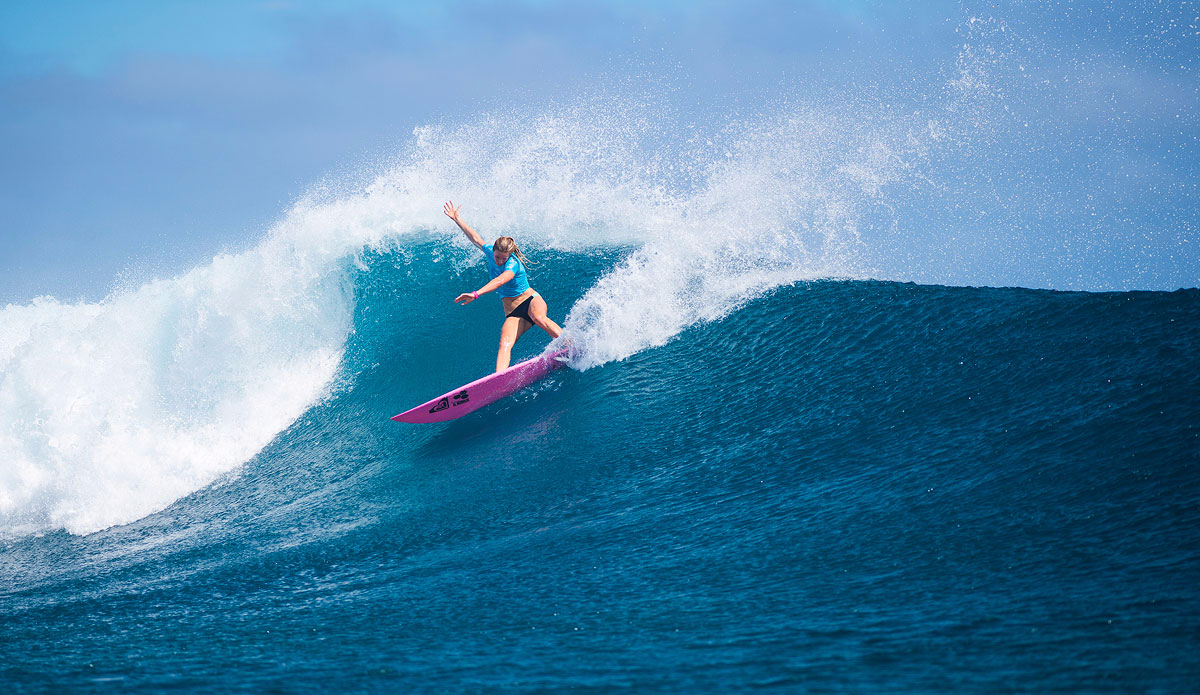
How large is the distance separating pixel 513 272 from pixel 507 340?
2.31 ft

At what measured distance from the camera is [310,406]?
29.7 feet

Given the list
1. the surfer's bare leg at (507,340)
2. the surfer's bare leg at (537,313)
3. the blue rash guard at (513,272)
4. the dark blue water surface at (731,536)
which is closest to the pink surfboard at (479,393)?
the surfer's bare leg at (507,340)

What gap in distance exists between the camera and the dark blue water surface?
10.3 ft

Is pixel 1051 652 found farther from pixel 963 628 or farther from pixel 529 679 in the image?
pixel 529 679

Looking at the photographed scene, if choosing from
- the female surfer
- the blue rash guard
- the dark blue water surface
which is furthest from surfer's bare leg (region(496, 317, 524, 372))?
the dark blue water surface

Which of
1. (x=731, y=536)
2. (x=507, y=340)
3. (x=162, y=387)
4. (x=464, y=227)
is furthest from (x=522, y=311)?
(x=162, y=387)

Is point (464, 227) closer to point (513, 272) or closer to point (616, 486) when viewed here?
point (513, 272)

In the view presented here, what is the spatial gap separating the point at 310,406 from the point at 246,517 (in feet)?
9.23

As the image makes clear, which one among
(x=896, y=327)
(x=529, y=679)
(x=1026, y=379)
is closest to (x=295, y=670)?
(x=529, y=679)

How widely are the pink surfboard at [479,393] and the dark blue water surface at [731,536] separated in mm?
232

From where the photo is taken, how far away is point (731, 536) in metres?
4.50

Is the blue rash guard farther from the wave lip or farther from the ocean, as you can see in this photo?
the wave lip

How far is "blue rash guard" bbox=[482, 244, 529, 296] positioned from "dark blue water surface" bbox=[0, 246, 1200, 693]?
3.34 ft

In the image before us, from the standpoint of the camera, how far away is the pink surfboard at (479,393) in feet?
24.5
